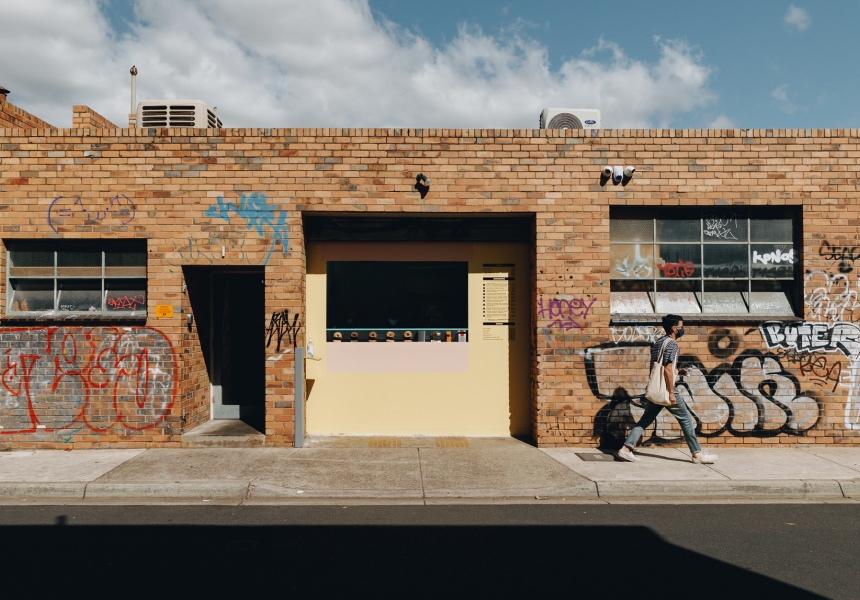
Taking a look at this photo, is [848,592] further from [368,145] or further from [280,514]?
[368,145]

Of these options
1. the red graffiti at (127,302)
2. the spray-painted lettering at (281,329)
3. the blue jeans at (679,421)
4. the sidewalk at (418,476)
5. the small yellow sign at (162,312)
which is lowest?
the sidewalk at (418,476)

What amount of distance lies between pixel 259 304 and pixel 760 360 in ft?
24.6

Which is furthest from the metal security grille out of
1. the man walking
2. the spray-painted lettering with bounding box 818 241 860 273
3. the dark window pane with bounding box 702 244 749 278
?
the spray-painted lettering with bounding box 818 241 860 273

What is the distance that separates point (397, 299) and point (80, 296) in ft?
14.8

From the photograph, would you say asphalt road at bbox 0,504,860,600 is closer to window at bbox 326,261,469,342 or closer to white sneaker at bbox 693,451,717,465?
white sneaker at bbox 693,451,717,465

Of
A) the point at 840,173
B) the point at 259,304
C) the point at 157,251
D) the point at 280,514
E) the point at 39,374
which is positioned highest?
the point at 840,173

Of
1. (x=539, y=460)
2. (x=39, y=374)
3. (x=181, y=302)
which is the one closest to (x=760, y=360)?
(x=539, y=460)

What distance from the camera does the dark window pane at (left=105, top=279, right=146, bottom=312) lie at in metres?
8.75

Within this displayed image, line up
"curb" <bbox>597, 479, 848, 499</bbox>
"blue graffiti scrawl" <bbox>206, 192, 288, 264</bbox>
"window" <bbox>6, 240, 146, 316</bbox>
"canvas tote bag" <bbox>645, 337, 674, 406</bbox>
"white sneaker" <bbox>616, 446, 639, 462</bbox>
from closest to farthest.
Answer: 1. "curb" <bbox>597, 479, 848, 499</bbox>
2. "canvas tote bag" <bbox>645, 337, 674, 406</bbox>
3. "white sneaker" <bbox>616, 446, 639, 462</bbox>
4. "blue graffiti scrawl" <bbox>206, 192, 288, 264</bbox>
5. "window" <bbox>6, 240, 146, 316</bbox>

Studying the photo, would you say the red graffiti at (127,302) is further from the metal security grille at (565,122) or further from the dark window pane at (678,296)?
the dark window pane at (678,296)

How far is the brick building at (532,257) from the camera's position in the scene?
854 cm

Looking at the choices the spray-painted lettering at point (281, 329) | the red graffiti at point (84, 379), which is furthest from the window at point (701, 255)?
the red graffiti at point (84, 379)

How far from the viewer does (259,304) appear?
9.86 m

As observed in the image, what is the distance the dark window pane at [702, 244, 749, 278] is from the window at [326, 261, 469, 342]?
350 cm
